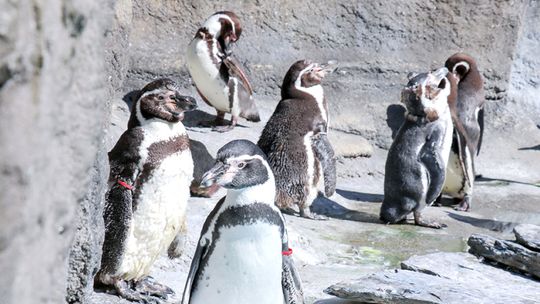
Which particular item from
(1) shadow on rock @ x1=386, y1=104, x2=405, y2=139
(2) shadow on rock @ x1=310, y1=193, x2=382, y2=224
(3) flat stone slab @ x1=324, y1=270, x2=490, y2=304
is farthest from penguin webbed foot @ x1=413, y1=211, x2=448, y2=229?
(3) flat stone slab @ x1=324, y1=270, x2=490, y2=304

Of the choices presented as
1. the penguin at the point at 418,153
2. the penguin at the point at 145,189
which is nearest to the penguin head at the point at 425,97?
the penguin at the point at 418,153

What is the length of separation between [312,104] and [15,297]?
579 cm

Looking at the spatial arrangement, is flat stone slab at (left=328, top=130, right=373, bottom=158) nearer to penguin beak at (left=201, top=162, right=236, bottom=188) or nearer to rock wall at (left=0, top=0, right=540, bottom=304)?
rock wall at (left=0, top=0, right=540, bottom=304)

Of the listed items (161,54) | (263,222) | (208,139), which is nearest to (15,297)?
(263,222)

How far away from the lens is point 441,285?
163 inches

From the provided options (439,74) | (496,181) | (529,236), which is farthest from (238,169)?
(496,181)

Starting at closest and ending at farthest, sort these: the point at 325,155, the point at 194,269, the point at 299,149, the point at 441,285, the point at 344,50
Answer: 1. the point at 194,269
2. the point at 441,285
3. the point at 299,149
4. the point at 325,155
5. the point at 344,50

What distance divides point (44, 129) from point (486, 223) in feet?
21.2

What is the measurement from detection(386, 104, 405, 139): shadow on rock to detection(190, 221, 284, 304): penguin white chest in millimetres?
5668

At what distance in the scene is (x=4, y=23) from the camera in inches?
35.3

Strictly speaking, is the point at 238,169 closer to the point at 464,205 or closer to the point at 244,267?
the point at 244,267

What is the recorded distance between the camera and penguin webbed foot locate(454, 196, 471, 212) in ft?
25.4

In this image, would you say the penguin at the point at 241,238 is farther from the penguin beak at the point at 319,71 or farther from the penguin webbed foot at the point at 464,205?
the penguin webbed foot at the point at 464,205

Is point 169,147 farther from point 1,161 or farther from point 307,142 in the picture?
point 1,161
